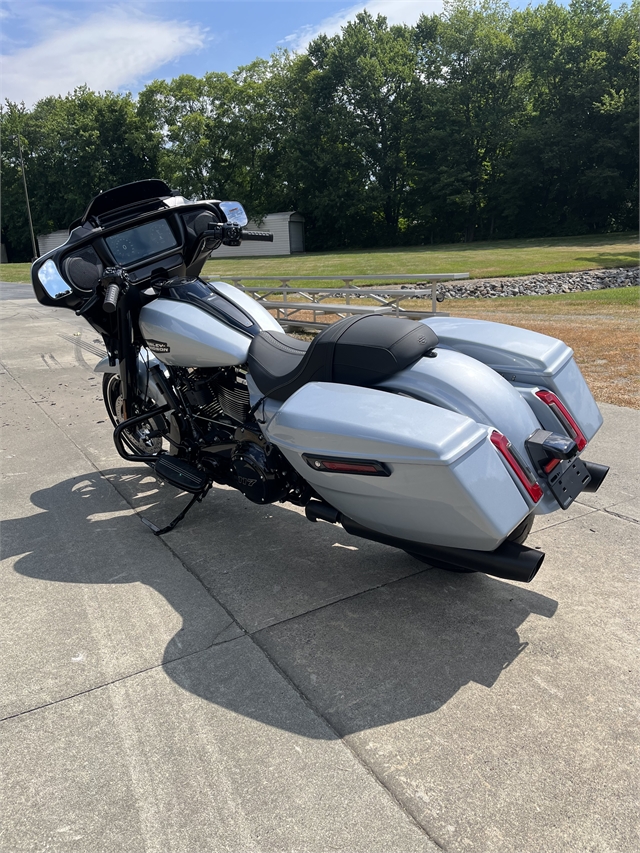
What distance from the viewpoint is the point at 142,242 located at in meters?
3.83

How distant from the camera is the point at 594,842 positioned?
5.74 feet

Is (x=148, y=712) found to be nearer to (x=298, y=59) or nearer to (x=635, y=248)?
(x=635, y=248)

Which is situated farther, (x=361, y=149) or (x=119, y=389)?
(x=361, y=149)

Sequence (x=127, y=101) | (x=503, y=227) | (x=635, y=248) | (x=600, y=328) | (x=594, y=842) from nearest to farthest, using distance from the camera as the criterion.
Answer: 1. (x=594, y=842)
2. (x=600, y=328)
3. (x=635, y=248)
4. (x=503, y=227)
5. (x=127, y=101)

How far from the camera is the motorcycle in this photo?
2.31 meters

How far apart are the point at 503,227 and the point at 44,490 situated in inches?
1707

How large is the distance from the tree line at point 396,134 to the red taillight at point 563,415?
4008 cm

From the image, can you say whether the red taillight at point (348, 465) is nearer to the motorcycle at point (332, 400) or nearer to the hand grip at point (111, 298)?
the motorcycle at point (332, 400)

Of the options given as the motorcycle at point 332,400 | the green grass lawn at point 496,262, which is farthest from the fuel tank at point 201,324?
the green grass lawn at point 496,262

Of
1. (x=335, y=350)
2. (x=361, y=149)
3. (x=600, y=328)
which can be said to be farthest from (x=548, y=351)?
(x=361, y=149)

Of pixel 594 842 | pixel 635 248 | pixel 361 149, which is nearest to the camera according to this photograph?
pixel 594 842

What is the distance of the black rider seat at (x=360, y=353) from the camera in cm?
260

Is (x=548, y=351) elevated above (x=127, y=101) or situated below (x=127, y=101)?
below

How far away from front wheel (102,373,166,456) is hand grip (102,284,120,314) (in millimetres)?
723
